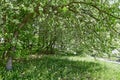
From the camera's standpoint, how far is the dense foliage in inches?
406

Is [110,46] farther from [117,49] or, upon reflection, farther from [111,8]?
[111,8]

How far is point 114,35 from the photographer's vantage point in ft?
42.6

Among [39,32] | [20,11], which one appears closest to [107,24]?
[20,11]

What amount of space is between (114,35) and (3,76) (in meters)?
5.66

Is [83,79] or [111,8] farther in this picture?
[83,79]

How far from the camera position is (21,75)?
10.9 metres

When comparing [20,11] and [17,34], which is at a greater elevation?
[20,11]

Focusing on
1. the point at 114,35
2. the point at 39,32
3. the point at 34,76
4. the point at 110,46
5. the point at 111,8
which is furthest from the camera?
the point at 39,32

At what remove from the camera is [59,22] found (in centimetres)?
1455

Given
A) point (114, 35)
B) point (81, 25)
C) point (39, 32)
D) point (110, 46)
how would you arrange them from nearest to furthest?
point (114, 35), point (81, 25), point (110, 46), point (39, 32)

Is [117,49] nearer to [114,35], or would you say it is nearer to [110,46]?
[110,46]

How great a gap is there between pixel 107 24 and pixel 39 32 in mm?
5895

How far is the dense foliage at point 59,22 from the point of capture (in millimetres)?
10305

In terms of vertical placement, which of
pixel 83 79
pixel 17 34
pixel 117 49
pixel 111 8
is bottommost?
pixel 83 79
